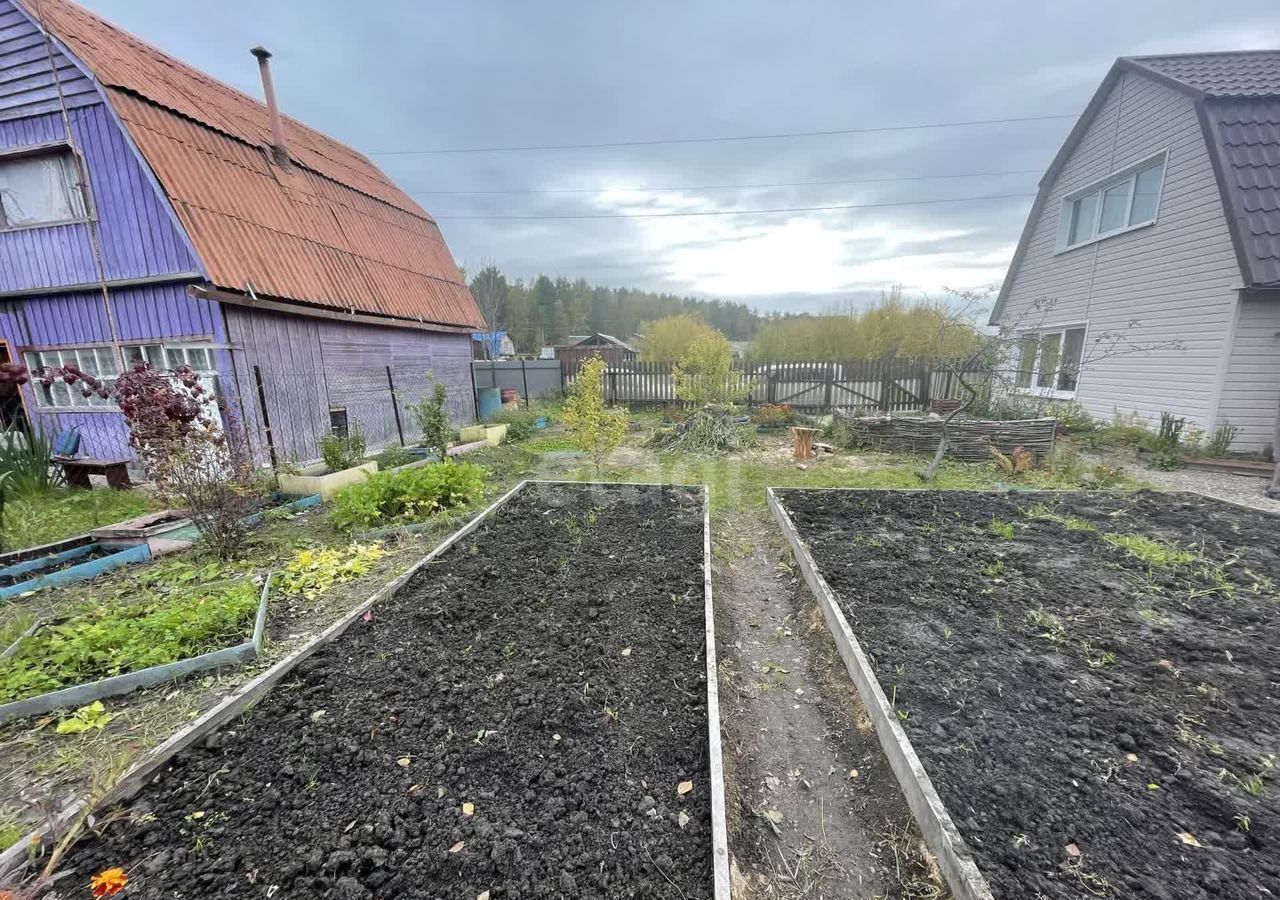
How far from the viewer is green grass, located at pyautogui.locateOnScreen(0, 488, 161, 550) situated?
463 centimetres

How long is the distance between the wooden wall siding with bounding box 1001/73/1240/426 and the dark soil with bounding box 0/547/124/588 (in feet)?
45.8

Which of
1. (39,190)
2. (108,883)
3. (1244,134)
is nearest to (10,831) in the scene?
(108,883)

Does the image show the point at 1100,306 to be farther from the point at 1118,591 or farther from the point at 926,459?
the point at 1118,591

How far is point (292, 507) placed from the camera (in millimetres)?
5602

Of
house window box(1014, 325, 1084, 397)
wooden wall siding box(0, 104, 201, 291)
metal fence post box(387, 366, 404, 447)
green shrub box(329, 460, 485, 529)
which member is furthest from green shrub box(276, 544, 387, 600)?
house window box(1014, 325, 1084, 397)

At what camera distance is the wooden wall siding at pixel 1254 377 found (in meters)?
6.81

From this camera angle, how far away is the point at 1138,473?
270 inches

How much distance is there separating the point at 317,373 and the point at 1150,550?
10.5 m

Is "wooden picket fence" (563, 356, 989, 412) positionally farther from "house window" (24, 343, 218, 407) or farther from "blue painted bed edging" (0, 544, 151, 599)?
"blue painted bed edging" (0, 544, 151, 599)

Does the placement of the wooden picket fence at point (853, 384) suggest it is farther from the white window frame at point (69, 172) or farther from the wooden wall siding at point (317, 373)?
the white window frame at point (69, 172)

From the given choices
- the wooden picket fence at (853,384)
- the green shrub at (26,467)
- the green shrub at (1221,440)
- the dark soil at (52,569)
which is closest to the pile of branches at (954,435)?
the green shrub at (1221,440)

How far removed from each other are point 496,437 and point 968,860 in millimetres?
9138

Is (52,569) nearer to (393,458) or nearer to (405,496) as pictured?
(405,496)

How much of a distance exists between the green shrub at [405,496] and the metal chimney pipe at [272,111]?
6977 mm
